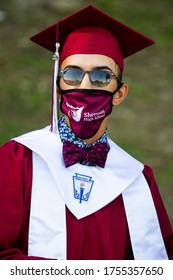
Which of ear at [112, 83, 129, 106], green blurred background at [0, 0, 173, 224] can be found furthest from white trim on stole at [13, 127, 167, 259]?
green blurred background at [0, 0, 173, 224]

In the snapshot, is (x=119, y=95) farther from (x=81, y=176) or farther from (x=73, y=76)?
(x=81, y=176)

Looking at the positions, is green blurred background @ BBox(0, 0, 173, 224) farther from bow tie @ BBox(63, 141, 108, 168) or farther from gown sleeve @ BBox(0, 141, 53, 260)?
gown sleeve @ BBox(0, 141, 53, 260)

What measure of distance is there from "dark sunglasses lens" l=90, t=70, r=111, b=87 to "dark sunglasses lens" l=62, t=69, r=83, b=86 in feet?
0.20

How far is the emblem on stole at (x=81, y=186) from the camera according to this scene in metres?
3.98

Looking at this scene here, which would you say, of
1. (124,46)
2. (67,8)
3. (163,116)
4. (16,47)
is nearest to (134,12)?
(67,8)

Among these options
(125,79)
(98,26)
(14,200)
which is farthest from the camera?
(125,79)

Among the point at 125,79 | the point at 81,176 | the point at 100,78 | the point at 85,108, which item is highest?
the point at 125,79

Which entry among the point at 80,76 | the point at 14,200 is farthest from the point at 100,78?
the point at 14,200

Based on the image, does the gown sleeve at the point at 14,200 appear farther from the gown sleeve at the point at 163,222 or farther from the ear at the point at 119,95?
the gown sleeve at the point at 163,222

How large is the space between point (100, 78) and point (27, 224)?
0.84 meters

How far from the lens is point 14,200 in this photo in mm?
3824

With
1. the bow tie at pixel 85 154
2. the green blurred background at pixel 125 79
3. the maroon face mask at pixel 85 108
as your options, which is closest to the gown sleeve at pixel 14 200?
the bow tie at pixel 85 154

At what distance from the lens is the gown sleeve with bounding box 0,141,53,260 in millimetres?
3785
